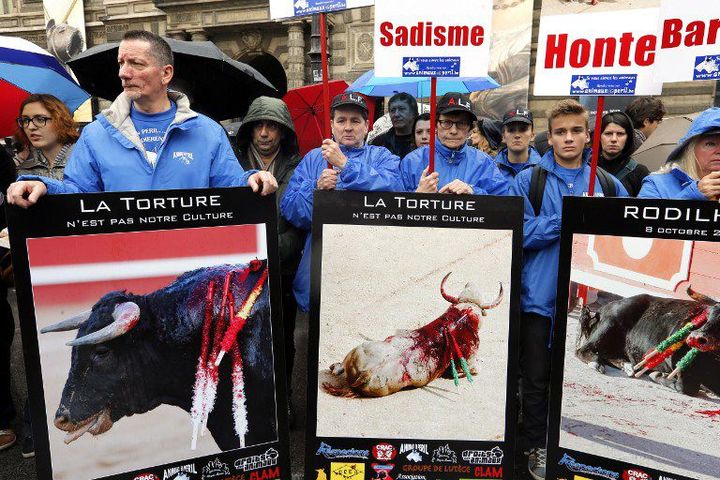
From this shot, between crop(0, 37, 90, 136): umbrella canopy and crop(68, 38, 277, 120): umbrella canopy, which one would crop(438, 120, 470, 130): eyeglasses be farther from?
crop(0, 37, 90, 136): umbrella canopy

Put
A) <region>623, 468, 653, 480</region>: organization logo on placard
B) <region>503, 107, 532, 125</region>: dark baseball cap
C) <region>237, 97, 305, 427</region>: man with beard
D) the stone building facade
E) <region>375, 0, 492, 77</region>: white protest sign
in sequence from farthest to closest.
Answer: the stone building facade
<region>503, 107, 532, 125</region>: dark baseball cap
<region>237, 97, 305, 427</region>: man with beard
<region>375, 0, 492, 77</region>: white protest sign
<region>623, 468, 653, 480</region>: organization logo on placard

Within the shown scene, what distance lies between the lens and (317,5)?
240 cm

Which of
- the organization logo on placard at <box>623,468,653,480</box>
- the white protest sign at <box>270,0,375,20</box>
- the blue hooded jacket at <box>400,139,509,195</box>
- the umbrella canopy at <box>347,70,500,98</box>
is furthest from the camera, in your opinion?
the umbrella canopy at <box>347,70,500,98</box>

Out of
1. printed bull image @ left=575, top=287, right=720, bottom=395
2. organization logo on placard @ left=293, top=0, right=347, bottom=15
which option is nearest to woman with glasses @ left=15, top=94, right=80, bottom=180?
organization logo on placard @ left=293, top=0, right=347, bottom=15

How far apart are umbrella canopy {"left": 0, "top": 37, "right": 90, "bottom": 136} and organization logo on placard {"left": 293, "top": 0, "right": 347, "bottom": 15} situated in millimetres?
2947

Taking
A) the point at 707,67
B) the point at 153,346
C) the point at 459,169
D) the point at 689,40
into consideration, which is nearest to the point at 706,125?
the point at 707,67

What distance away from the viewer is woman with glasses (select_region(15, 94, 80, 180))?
3.19 metres

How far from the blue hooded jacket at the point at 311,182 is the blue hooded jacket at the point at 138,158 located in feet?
1.63

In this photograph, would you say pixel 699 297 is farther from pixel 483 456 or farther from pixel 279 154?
pixel 279 154

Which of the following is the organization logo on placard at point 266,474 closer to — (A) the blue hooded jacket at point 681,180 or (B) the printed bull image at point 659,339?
(B) the printed bull image at point 659,339

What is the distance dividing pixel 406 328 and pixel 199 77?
11.6 feet

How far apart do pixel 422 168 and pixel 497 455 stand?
62.0 inches

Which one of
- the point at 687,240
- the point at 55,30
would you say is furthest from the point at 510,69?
the point at 55,30

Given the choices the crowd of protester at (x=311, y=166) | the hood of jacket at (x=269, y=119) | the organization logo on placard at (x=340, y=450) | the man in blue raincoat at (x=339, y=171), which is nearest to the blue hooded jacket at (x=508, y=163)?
the crowd of protester at (x=311, y=166)
